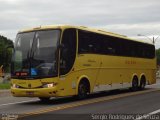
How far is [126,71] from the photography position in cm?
2764

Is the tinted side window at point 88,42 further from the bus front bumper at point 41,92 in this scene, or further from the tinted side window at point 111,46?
the bus front bumper at point 41,92

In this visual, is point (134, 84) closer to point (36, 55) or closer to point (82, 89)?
point (82, 89)

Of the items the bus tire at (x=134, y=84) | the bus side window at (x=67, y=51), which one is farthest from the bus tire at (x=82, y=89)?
the bus tire at (x=134, y=84)

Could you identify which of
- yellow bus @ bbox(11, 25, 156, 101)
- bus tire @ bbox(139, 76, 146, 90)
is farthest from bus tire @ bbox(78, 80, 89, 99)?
bus tire @ bbox(139, 76, 146, 90)

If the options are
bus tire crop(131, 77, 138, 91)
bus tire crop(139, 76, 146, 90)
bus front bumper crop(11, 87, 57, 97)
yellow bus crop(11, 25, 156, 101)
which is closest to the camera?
bus front bumper crop(11, 87, 57, 97)

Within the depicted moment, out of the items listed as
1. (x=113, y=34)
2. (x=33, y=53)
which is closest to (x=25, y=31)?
(x=33, y=53)

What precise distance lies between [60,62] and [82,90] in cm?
236

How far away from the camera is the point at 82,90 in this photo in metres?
21.3

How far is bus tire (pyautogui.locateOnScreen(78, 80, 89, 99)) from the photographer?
21.1 m

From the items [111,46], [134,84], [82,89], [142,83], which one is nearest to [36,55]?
[82,89]

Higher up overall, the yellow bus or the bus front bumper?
the yellow bus

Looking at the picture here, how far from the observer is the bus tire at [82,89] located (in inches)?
830

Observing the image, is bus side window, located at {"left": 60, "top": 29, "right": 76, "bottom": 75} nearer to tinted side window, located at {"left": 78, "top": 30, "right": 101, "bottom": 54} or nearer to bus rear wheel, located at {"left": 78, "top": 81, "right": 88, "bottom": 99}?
tinted side window, located at {"left": 78, "top": 30, "right": 101, "bottom": 54}

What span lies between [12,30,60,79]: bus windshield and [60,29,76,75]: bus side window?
0.37 metres
